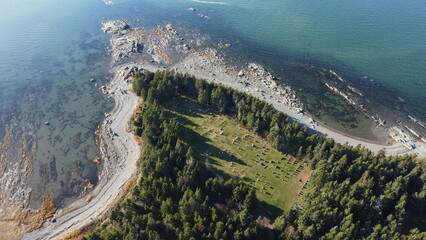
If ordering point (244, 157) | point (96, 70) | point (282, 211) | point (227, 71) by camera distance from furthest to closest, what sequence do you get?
point (227, 71)
point (96, 70)
point (244, 157)
point (282, 211)

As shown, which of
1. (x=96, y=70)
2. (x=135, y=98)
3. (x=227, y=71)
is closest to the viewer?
(x=135, y=98)

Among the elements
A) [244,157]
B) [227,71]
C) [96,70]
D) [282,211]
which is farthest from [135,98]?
[282,211]

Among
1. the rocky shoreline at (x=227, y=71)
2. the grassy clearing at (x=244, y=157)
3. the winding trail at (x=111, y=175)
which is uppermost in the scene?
the rocky shoreline at (x=227, y=71)

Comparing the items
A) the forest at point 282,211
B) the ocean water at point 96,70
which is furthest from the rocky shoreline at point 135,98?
the forest at point 282,211

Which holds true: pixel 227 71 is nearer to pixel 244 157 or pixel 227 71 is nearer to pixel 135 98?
pixel 135 98

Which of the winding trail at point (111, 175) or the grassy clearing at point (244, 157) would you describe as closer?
the winding trail at point (111, 175)

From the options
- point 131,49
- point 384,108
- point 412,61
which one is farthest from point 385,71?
Answer: point 131,49

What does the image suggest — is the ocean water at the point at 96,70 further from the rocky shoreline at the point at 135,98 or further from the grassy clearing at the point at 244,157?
the grassy clearing at the point at 244,157
